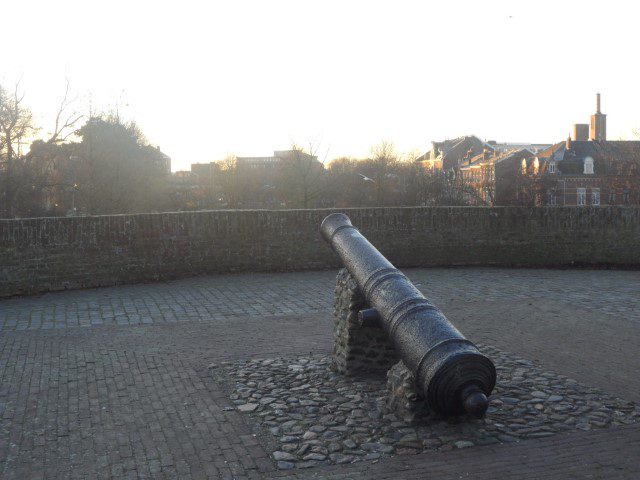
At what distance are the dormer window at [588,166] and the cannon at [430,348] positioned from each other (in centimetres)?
6088

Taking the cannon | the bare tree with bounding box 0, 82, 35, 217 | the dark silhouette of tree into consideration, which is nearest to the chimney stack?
the dark silhouette of tree

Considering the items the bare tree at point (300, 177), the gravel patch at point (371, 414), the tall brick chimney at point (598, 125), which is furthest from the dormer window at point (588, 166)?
the gravel patch at point (371, 414)

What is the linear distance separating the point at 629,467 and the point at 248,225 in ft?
41.3

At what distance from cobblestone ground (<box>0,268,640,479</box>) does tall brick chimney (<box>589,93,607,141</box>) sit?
206 feet

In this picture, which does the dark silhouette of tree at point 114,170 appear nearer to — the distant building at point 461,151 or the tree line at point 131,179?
the tree line at point 131,179

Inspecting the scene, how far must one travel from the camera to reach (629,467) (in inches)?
199

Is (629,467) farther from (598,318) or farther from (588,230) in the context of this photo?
(588,230)

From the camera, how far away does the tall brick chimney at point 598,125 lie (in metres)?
73.8

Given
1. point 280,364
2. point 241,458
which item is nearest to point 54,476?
point 241,458

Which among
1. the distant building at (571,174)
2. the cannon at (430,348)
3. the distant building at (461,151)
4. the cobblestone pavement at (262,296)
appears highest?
the distant building at (461,151)

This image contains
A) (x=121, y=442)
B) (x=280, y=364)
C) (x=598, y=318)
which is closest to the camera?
(x=121, y=442)

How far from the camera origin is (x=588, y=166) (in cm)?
6309

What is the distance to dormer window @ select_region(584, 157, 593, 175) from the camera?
62781mm

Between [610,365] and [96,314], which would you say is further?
[96,314]
